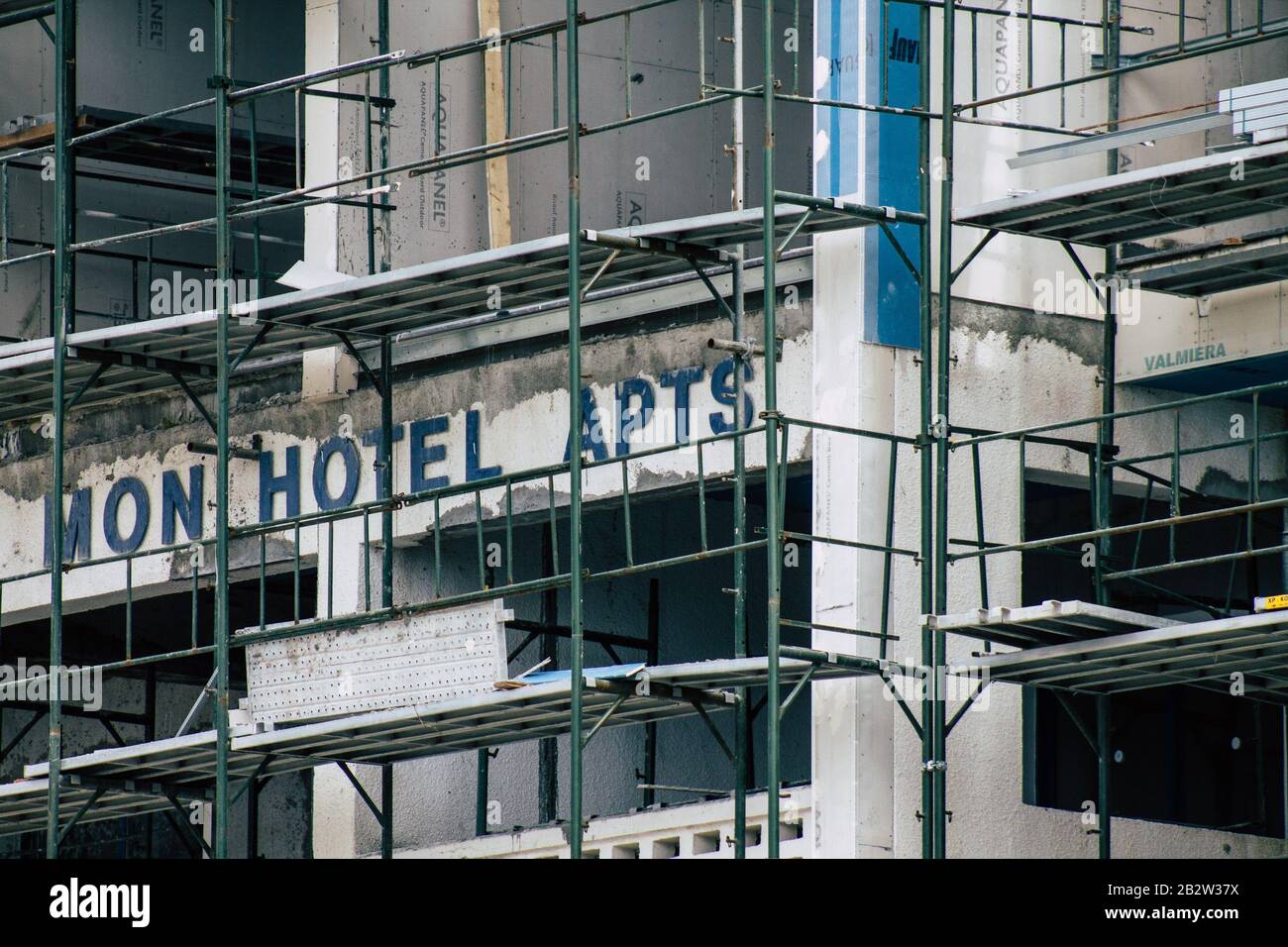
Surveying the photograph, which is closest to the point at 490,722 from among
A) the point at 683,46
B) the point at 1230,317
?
the point at 1230,317

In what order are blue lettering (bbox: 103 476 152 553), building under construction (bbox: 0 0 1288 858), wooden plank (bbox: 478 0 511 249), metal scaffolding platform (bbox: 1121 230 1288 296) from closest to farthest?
building under construction (bbox: 0 0 1288 858), metal scaffolding platform (bbox: 1121 230 1288 296), wooden plank (bbox: 478 0 511 249), blue lettering (bbox: 103 476 152 553)

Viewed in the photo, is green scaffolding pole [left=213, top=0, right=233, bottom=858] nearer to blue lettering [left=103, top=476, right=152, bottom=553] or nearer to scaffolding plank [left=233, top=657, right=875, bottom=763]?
scaffolding plank [left=233, top=657, right=875, bottom=763]

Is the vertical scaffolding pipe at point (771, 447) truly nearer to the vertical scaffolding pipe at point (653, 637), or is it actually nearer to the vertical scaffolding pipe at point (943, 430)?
the vertical scaffolding pipe at point (943, 430)

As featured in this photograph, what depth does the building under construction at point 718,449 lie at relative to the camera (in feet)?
64.4

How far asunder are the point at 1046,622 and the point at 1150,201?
3106mm

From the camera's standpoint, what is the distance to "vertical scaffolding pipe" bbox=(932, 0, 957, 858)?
1930cm

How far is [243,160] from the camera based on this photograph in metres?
29.2

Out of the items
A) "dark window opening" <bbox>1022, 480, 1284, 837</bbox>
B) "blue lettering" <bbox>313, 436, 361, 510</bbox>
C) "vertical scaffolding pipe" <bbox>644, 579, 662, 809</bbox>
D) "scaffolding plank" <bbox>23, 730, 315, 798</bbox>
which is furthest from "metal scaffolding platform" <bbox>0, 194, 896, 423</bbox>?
"dark window opening" <bbox>1022, 480, 1284, 837</bbox>

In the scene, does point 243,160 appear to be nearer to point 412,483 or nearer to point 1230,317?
point 412,483

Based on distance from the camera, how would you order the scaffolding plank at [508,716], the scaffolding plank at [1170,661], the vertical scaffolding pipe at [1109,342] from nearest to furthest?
the scaffolding plank at [1170,661] → the scaffolding plank at [508,716] → the vertical scaffolding pipe at [1109,342]

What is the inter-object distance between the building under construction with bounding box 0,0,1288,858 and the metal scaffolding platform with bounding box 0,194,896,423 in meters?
0.05

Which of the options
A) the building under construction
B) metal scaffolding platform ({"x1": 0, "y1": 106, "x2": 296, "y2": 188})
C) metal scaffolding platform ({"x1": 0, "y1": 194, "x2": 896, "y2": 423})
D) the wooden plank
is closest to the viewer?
the building under construction

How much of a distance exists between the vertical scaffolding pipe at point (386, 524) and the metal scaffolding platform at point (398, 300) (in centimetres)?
33

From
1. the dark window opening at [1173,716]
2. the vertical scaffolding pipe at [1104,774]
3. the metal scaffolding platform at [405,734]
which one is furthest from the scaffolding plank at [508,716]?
the dark window opening at [1173,716]
